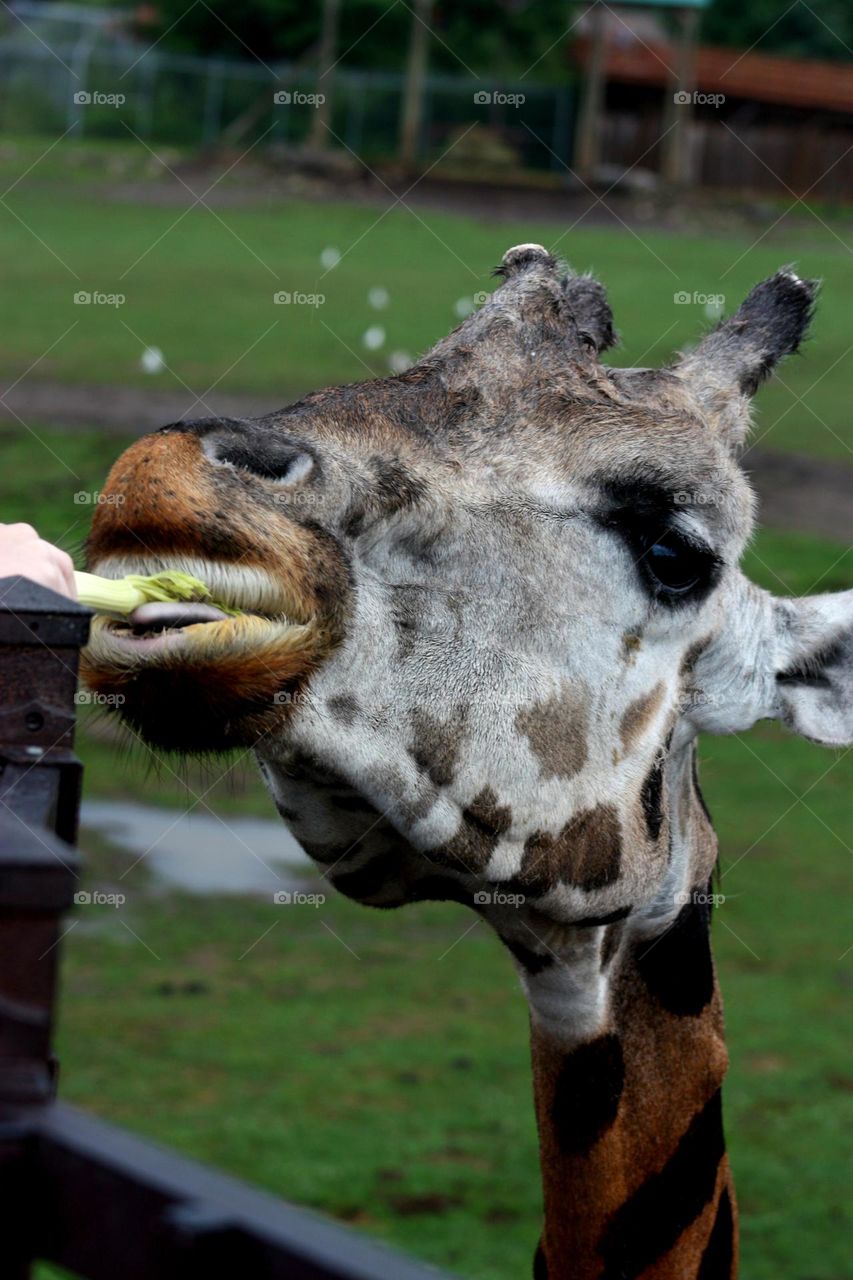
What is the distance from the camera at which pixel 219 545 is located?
2404 millimetres

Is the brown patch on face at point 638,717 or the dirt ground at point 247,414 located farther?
the dirt ground at point 247,414

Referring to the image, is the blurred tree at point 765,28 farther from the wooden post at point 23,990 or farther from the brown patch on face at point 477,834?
the wooden post at point 23,990

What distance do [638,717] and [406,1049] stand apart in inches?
202

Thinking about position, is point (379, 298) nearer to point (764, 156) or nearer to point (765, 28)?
point (764, 156)

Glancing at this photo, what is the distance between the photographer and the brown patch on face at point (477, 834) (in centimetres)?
285

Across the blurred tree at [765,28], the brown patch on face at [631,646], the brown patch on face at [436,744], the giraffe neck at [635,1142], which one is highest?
the blurred tree at [765,28]

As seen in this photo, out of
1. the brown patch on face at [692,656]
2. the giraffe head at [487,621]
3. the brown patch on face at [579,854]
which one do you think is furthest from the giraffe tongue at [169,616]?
the brown patch on face at [692,656]

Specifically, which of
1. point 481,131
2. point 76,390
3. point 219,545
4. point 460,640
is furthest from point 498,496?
point 481,131

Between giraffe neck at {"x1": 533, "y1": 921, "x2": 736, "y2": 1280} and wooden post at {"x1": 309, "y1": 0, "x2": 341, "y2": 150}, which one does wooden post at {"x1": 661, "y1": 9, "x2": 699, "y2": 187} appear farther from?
giraffe neck at {"x1": 533, "y1": 921, "x2": 736, "y2": 1280}

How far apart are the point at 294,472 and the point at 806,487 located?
50.5ft

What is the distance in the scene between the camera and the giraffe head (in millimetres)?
2484

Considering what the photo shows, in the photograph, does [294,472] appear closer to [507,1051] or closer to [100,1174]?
[100,1174]

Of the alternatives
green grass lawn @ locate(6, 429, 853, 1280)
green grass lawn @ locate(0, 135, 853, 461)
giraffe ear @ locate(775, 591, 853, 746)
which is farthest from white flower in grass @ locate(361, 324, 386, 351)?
giraffe ear @ locate(775, 591, 853, 746)

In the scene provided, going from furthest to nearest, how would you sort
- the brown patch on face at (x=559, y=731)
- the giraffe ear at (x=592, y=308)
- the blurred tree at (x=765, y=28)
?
1. the blurred tree at (x=765, y=28)
2. the giraffe ear at (x=592, y=308)
3. the brown patch on face at (x=559, y=731)
